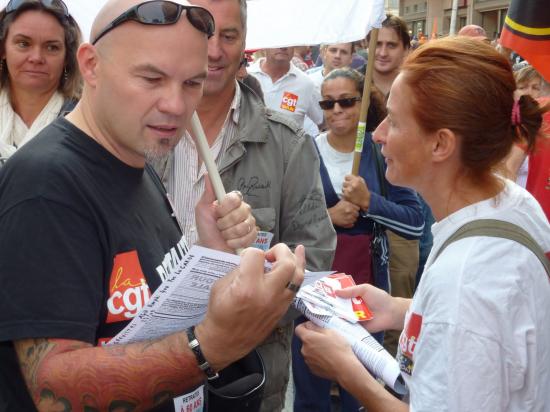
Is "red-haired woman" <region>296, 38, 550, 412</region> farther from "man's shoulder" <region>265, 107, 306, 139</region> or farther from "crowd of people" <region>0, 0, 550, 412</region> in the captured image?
"man's shoulder" <region>265, 107, 306, 139</region>

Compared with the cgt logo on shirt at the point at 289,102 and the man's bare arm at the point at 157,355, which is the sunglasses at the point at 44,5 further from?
the cgt logo on shirt at the point at 289,102

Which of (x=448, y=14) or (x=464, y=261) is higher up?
(x=464, y=261)

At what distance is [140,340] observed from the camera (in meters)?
1.53

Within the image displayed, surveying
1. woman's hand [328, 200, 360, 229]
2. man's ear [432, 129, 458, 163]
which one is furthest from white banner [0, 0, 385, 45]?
man's ear [432, 129, 458, 163]

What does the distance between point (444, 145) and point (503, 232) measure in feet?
1.16

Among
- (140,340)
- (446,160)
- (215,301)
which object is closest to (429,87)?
(446,160)

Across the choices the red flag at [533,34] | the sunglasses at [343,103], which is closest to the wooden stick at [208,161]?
the red flag at [533,34]

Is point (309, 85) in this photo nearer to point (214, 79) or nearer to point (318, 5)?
point (318, 5)

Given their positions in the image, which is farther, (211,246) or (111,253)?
(211,246)

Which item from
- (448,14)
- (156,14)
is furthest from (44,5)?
(448,14)

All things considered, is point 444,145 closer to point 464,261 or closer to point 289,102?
point 464,261

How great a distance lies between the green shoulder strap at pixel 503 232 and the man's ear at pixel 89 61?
1.05m

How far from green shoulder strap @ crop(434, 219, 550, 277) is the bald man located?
0.47 meters

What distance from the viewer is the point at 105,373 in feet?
4.61
